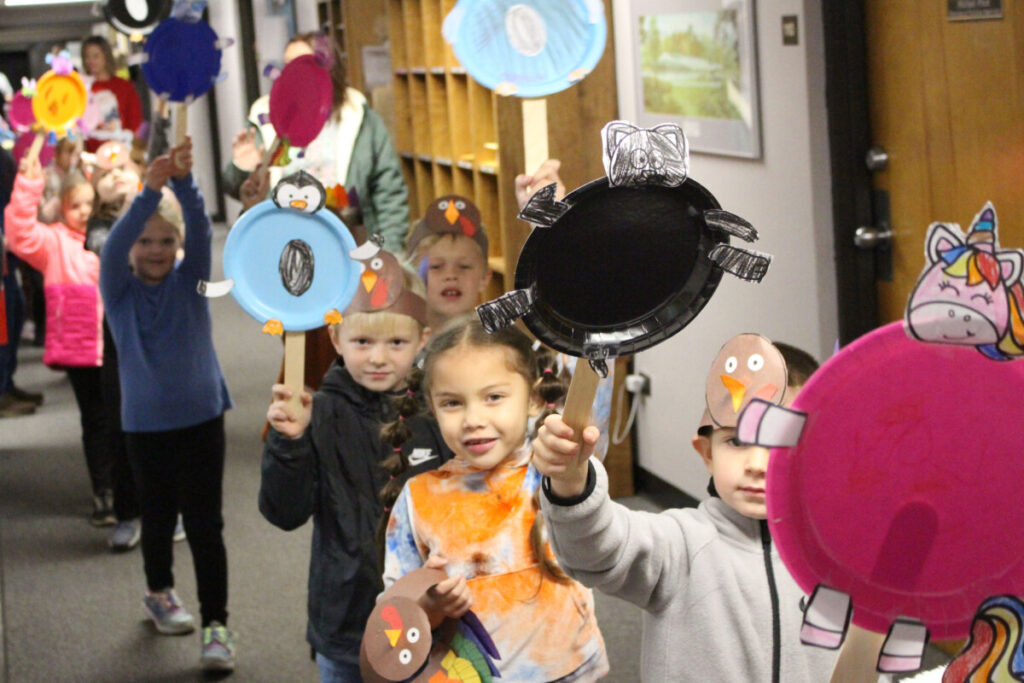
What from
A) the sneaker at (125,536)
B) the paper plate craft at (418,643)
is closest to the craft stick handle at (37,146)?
the sneaker at (125,536)

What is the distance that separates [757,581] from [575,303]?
523 millimetres

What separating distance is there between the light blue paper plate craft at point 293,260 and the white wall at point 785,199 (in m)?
1.63

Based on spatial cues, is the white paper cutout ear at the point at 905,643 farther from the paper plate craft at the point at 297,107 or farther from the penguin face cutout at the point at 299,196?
the paper plate craft at the point at 297,107

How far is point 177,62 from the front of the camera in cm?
249

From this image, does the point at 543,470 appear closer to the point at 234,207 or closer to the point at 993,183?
the point at 993,183

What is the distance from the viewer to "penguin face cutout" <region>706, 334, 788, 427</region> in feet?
3.76

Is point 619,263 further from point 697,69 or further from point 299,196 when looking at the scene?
point 697,69

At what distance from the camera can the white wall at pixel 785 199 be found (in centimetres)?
313

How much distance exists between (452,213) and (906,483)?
1.65m

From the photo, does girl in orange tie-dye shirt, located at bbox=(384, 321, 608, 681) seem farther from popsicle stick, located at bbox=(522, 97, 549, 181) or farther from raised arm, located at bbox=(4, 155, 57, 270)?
raised arm, located at bbox=(4, 155, 57, 270)

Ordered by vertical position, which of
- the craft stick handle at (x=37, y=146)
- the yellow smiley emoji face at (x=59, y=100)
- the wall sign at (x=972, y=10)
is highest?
the yellow smiley emoji face at (x=59, y=100)

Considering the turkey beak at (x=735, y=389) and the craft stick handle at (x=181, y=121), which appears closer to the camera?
the turkey beak at (x=735, y=389)

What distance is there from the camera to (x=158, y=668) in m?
3.39

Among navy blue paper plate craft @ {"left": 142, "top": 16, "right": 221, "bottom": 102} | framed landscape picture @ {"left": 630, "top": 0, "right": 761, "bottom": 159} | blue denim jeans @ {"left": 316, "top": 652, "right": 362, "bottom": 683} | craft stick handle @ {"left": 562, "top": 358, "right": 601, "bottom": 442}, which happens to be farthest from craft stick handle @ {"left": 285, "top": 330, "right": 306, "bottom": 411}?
framed landscape picture @ {"left": 630, "top": 0, "right": 761, "bottom": 159}
